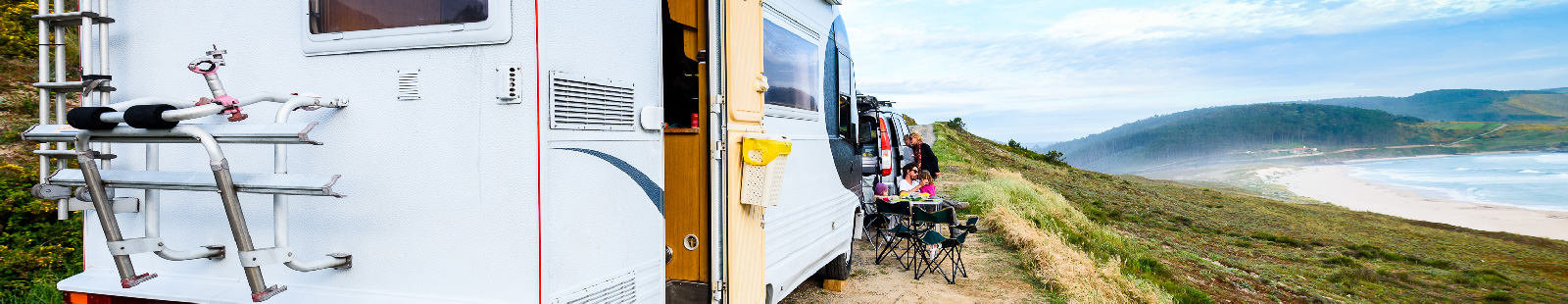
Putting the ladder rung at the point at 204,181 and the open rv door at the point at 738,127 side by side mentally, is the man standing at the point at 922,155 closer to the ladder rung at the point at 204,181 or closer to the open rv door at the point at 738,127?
the open rv door at the point at 738,127

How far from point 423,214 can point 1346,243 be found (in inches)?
929

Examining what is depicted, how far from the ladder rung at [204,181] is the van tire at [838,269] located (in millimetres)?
4242

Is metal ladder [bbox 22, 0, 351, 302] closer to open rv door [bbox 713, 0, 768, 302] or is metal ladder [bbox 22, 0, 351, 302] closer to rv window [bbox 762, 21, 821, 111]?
open rv door [bbox 713, 0, 768, 302]

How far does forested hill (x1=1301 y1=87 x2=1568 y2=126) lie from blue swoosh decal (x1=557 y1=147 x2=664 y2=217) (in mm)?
129452

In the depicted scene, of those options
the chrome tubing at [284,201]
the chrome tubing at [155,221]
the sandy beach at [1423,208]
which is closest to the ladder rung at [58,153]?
the chrome tubing at [155,221]

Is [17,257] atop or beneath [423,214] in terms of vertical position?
beneath

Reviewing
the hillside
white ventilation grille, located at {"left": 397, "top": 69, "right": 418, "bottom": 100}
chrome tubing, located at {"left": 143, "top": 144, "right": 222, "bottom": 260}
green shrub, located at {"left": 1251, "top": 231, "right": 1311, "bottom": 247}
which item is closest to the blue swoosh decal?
white ventilation grille, located at {"left": 397, "top": 69, "right": 418, "bottom": 100}

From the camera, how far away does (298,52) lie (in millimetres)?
2553

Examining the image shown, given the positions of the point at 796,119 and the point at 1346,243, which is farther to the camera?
the point at 1346,243

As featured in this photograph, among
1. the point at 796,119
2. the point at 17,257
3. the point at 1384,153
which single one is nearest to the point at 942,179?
the point at 796,119

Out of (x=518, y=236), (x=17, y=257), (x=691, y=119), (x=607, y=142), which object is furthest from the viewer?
(x=17, y=257)

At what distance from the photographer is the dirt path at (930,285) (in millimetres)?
6383

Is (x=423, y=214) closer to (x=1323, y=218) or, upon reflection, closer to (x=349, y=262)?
(x=349, y=262)

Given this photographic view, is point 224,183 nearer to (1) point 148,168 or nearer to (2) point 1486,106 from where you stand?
(1) point 148,168
